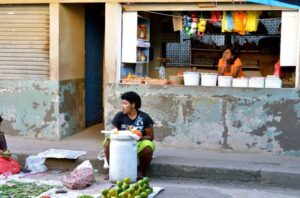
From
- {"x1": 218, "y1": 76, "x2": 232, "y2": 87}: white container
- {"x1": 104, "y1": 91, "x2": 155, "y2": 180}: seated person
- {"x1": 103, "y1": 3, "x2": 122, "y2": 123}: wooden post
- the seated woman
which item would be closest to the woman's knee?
{"x1": 104, "y1": 91, "x2": 155, "y2": 180}: seated person

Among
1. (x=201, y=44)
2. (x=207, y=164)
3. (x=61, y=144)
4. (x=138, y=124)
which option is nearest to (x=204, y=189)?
(x=207, y=164)

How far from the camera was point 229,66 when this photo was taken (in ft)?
29.3

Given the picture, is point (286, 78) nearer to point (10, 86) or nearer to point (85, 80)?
point (85, 80)

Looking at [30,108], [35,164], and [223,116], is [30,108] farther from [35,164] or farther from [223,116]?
[223,116]

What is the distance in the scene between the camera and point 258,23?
9.16 meters

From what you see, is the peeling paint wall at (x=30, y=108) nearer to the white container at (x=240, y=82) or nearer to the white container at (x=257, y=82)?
the white container at (x=240, y=82)

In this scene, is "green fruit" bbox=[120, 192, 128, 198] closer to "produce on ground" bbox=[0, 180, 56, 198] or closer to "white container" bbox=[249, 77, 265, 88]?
"produce on ground" bbox=[0, 180, 56, 198]

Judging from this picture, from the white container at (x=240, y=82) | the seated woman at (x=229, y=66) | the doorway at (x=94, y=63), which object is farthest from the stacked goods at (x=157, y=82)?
the doorway at (x=94, y=63)

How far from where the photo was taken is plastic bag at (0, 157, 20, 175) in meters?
7.23

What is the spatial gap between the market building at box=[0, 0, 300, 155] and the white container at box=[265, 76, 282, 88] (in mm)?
35

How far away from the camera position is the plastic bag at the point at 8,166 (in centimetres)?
723

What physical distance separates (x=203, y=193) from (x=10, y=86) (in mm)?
4659

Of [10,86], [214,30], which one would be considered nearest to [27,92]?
[10,86]

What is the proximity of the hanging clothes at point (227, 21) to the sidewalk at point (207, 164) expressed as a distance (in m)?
2.07
